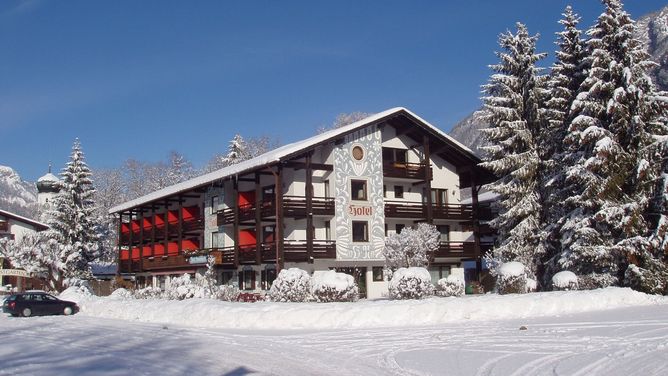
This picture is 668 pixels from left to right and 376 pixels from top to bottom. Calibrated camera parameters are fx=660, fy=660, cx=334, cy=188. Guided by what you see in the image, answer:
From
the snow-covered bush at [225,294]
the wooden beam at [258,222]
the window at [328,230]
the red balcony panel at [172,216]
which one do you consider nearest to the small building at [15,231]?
the red balcony panel at [172,216]

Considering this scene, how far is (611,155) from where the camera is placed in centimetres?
3058

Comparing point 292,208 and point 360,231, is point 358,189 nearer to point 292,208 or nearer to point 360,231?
point 360,231

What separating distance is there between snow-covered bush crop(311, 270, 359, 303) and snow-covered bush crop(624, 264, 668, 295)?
12.5m

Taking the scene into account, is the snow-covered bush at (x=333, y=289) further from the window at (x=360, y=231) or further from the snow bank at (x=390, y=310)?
the window at (x=360, y=231)

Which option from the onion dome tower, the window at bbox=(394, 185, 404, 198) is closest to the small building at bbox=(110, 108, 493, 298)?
the window at bbox=(394, 185, 404, 198)

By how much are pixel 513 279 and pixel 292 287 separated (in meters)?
10.5

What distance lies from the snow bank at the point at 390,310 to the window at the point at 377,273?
17.0 meters

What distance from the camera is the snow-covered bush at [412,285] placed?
29078 millimetres

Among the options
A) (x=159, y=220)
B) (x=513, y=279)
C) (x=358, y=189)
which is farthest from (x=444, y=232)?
(x=159, y=220)

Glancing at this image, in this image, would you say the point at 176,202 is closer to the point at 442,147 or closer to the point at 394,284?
the point at 442,147

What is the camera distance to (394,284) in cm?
2964

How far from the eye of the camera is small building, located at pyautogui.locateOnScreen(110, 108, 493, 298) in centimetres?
4003

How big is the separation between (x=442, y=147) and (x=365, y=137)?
6111 mm

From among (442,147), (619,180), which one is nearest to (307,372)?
(619,180)
